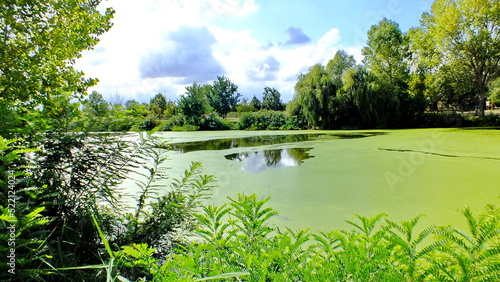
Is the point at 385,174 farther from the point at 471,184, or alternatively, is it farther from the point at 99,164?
the point at 99,164

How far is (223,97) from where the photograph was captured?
29.6m

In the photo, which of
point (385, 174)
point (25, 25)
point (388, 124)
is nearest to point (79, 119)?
point (25, 25)

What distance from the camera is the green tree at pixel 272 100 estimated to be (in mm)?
36034

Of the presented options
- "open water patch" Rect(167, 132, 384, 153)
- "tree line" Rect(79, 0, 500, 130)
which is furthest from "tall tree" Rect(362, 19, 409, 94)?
"open water patch" Rect(167, 132, 384, 153)

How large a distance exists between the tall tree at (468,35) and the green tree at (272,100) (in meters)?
23.9

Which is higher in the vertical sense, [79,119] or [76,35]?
[76,35]

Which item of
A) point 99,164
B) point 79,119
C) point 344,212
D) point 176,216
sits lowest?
point 344,212

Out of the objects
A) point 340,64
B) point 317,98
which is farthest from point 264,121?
point 340,64

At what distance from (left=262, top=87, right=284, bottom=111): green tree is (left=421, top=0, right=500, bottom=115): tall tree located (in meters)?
23.9

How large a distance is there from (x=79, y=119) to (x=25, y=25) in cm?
130

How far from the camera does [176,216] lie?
1302 millimetres

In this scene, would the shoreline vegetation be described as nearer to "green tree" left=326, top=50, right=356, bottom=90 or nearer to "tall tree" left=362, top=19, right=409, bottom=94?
"green tree" left=326, top=50, right=356, bottom=90

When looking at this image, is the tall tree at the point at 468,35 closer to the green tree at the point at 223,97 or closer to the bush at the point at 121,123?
the bush at the point at 121,123

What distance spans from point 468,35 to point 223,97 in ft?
73.2
